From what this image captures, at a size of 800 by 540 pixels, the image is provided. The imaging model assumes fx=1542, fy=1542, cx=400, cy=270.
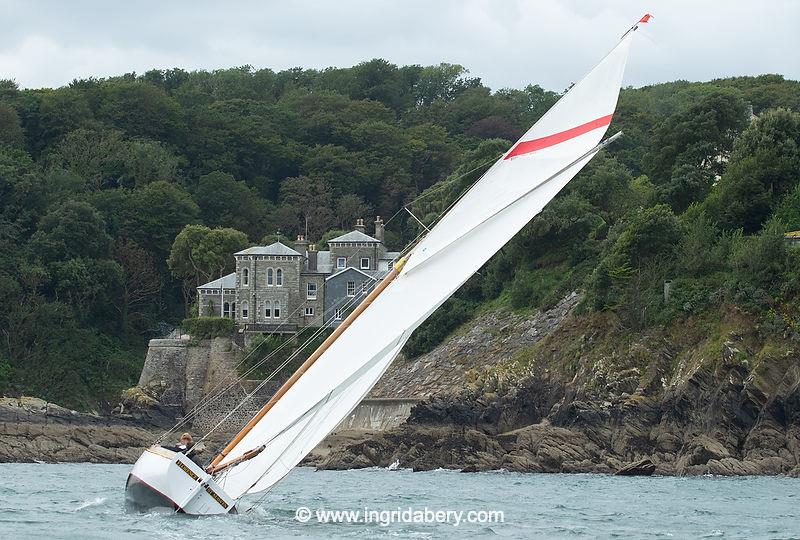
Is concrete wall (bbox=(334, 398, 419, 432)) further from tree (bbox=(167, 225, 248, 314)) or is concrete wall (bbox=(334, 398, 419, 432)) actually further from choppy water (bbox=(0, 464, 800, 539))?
tree (bbox=(167, 225, 248, 314))

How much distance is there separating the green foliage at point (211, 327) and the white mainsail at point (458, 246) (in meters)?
61.2

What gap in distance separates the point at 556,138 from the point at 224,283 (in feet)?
219

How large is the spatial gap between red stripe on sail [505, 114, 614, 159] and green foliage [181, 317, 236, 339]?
62138mm

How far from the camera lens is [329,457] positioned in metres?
68.8

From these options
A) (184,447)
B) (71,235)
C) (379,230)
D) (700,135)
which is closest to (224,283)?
(379,230)

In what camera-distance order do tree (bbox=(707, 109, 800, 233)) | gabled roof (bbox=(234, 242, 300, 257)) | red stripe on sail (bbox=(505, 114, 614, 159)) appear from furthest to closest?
gabled roof (bbox=(234, 242, 300, 257))
tree (bbox=(707, 109, 800, 233))
red stripe on sail (bbox=(505, 114, 614, 159))

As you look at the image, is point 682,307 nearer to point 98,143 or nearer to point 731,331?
point 731,331

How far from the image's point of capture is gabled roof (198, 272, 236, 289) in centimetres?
9588

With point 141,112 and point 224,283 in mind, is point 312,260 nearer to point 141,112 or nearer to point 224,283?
point 224,283

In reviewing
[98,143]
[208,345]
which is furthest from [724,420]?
[98,143]

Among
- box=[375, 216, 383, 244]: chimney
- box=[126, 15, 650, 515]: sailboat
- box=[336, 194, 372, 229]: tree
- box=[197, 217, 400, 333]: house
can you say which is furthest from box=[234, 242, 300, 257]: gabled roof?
box=[126, 15, 650, 515]: sailboat

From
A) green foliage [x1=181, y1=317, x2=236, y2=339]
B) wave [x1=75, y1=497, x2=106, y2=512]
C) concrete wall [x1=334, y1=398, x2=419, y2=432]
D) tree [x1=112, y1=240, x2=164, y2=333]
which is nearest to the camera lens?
wave [x1=75, y1=497, x2=106, y2=512]

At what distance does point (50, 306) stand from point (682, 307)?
44.2 metres

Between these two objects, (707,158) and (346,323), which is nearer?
(346,323)
